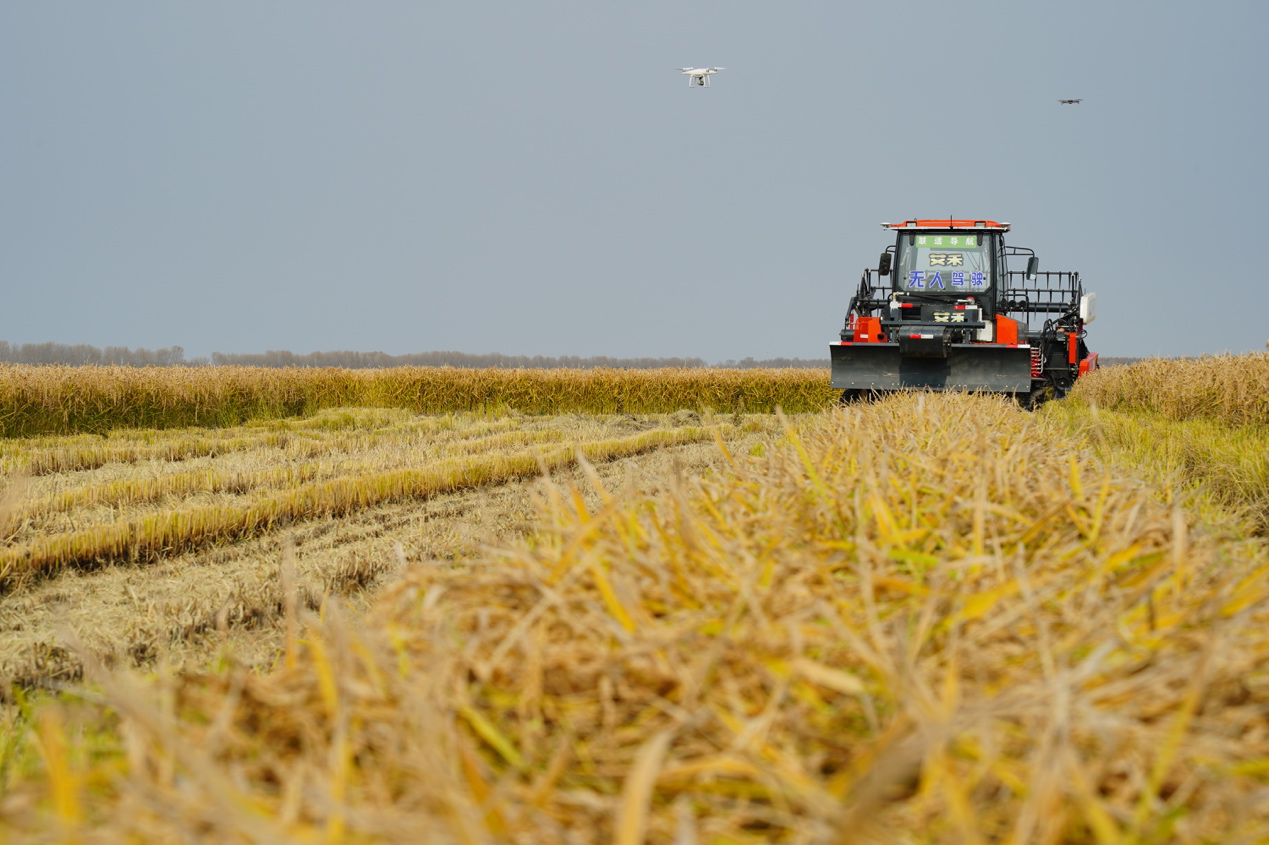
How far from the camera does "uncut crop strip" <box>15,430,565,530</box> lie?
7.90 meters

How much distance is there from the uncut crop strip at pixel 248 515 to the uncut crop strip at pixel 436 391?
9177mm

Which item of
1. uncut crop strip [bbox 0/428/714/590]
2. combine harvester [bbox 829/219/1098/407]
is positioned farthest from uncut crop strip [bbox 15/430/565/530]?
combine harvester [bbox 829/219/1098/407]

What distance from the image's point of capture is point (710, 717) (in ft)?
3.62

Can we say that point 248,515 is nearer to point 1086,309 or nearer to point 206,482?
point 206,482

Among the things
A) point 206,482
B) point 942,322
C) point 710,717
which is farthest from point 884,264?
point 710,717

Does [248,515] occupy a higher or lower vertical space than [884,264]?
lower

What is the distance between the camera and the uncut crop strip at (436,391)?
57.6 ft

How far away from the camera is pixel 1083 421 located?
34.3ft

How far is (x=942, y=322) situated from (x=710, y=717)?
547 inches

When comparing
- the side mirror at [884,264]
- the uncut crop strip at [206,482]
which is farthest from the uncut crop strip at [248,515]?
the side mirror at [884,264]

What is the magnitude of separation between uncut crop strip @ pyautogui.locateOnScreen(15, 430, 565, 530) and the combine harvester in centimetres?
581

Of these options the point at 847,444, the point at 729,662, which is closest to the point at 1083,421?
the point at 847,444

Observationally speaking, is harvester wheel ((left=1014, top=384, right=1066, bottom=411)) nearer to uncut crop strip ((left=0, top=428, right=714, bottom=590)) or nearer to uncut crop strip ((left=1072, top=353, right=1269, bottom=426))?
uncut crop strip ((left=1072, top=353, right=1269, bottom=426))

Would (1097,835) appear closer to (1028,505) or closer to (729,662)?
(729,662)
